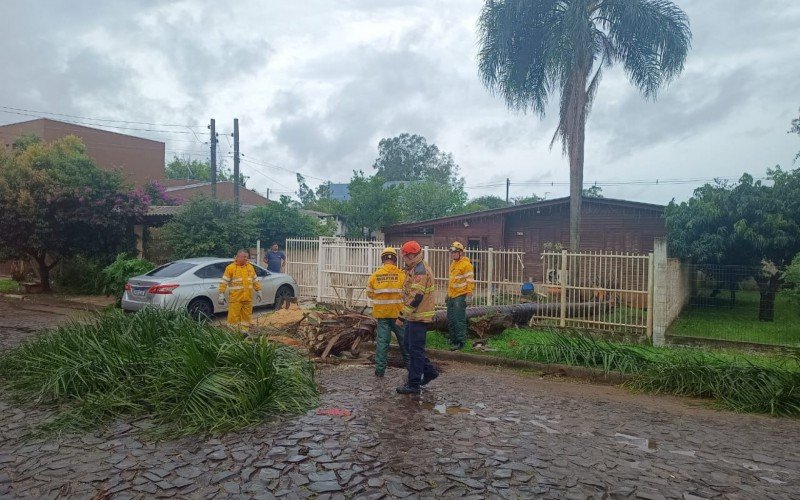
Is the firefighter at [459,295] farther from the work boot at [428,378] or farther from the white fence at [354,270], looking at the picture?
the white fence at [354,270]

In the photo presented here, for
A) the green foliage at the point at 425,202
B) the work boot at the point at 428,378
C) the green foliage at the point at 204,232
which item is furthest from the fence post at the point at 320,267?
the green foliage at the point at 425,202

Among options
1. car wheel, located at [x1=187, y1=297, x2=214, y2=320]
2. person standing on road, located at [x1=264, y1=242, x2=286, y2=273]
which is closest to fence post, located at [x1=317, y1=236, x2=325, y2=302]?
person standing on road, located at [x1=264, y1=242, x2=286, y2=273]

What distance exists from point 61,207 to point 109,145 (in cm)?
1920

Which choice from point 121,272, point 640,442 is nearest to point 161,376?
point 640,442

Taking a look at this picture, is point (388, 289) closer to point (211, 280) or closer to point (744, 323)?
point (211, 280)

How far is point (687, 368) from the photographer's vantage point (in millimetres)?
7031

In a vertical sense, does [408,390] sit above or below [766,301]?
below

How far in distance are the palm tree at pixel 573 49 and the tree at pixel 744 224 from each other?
4694mm

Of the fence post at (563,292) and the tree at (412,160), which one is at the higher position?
the tree at (412,160)

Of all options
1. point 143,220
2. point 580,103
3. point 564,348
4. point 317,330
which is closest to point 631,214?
point 580,103

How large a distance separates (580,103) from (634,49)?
8.74 ft

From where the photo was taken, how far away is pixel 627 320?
10.7 m

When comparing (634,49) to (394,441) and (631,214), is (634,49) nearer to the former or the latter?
(631,214)

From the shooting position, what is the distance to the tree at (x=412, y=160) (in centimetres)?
5741
